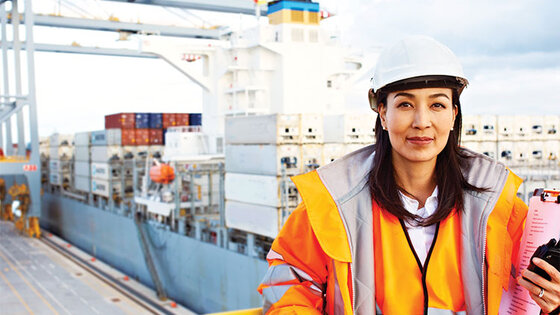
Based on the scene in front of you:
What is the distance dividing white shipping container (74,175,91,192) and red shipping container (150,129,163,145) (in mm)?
4695

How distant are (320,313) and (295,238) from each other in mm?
281

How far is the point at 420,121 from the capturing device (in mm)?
1943

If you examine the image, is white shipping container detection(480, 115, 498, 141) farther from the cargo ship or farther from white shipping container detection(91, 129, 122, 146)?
→ white shipping container detection(91, 129, 122, 146)

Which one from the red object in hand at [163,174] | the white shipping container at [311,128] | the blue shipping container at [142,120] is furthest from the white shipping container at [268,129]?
the blue shipping container at [142,120]

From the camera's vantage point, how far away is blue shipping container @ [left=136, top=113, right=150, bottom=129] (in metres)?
26.8

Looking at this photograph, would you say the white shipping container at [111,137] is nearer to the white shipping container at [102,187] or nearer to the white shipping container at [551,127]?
the white shipping container at [102,187]

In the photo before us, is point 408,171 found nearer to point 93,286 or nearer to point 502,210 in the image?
point 502,210

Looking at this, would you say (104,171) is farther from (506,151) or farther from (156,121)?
(506,151)

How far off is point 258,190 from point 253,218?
2.63 feet

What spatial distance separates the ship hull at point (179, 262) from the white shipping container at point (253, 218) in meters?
0.79

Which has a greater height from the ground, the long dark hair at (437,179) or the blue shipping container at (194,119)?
the blue shipping container at (194,119)

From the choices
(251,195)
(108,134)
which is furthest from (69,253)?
(251,195)

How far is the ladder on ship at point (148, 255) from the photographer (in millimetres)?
18469

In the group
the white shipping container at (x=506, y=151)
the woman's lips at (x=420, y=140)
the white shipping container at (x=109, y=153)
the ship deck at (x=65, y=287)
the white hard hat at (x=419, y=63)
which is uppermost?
the white hard hat at (x=419, y=63)
